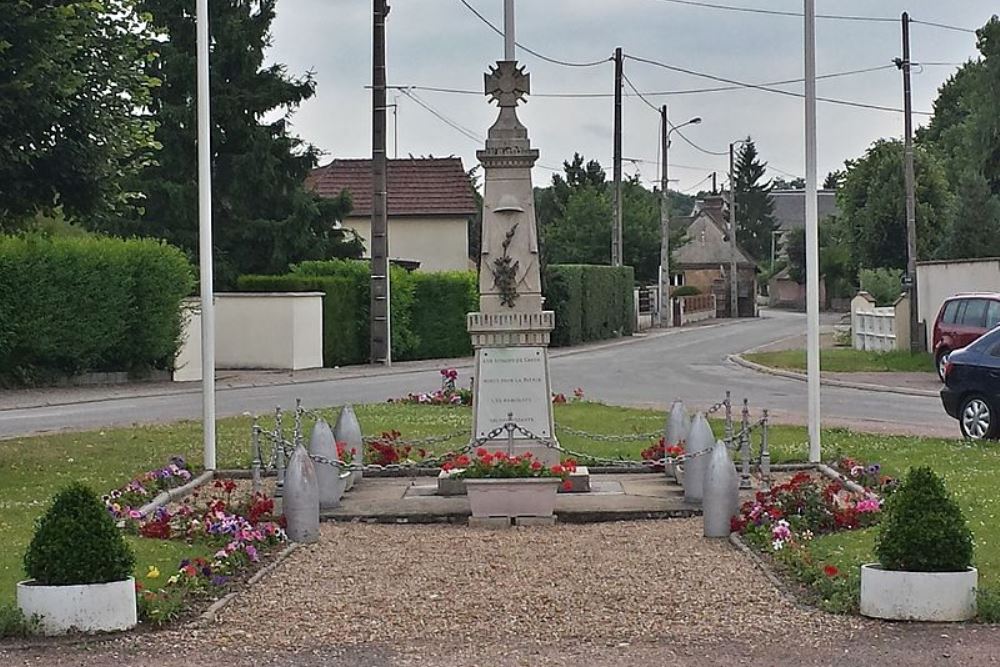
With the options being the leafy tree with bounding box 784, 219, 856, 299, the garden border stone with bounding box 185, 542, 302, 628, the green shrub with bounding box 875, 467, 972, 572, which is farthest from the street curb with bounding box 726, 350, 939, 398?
the leafy tree with bounding box 784, 219, 856, 299

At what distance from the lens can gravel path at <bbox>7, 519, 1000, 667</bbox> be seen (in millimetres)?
7934

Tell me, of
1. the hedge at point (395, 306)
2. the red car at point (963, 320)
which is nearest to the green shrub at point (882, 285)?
the hedge at point (395, 306)

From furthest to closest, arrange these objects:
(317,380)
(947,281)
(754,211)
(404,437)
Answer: (754,211), (947,281), (317,380), (404,437)

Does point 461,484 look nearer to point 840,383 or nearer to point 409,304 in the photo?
point 840,383

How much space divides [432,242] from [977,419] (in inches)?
1569

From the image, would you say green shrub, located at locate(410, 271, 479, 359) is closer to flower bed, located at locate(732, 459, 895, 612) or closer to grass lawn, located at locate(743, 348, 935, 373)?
grass lawn, located at locate(743, 348, 935, 373)

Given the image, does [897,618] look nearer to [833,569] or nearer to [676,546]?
[833,569]

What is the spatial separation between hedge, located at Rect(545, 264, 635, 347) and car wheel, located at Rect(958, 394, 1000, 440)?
28.7 m

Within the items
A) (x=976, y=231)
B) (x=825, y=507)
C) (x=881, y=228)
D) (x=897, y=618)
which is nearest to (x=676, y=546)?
(x=825, y=507)

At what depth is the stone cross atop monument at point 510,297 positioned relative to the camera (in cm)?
1446

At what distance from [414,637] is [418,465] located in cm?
759

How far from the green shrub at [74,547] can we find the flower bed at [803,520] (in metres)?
4.20

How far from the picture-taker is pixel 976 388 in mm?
18656

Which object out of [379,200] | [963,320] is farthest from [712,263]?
[963,320]
